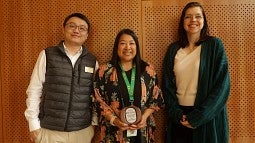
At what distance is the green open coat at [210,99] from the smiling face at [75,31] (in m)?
1.00

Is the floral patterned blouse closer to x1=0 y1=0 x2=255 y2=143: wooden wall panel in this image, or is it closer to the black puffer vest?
the black puffer vest

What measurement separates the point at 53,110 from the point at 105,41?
926 mm

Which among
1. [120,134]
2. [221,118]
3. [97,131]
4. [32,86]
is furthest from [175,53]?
[32,86]

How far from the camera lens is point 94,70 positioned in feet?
8.46

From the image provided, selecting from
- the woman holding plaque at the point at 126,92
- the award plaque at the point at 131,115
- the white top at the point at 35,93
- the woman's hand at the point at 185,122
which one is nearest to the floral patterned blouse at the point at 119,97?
the woman holding plaque at the point at 126,92

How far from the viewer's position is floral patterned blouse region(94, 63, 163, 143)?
2.36 meters

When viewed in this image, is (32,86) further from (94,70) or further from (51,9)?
(51,9)

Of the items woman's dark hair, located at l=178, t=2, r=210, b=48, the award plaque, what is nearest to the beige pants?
the award plaque

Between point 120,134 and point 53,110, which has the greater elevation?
point 53,110

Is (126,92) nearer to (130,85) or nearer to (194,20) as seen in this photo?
(130,85)

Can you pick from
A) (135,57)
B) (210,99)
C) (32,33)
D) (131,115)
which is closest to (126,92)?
(131,115)

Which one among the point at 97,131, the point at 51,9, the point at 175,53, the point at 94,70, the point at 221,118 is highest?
the point at 51,9

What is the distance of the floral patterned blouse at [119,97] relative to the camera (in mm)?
2355

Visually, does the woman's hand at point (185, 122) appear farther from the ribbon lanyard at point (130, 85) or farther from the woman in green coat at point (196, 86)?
the ribbon lanyard at point (130, 85)
